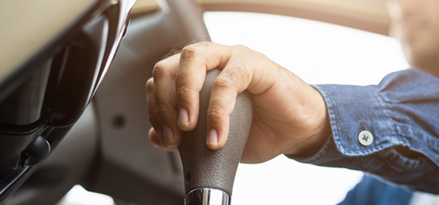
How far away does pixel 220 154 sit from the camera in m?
0.23

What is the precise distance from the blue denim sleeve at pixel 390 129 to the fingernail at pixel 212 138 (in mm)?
181

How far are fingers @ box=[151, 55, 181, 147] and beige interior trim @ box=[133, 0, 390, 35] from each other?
137mm

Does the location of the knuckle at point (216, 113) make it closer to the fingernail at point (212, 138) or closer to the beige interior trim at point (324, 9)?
the fingernail at point (212, 138)

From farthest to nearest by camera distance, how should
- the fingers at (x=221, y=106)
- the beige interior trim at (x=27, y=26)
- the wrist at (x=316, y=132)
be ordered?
the wrist at (x=316, y=132), the fingers at (x=221, y=106), the beige interior trim at (x=27, y=26)

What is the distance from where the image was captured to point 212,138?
0.22 m

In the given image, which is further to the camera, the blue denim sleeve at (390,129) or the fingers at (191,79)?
the blue denim sleeve at (390,129)

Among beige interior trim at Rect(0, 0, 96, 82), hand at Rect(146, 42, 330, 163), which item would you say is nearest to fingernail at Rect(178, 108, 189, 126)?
hand at Rect(146, 42, 330, 163)

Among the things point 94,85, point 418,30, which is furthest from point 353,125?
point 94,85

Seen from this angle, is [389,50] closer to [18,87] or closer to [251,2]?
[251,2]

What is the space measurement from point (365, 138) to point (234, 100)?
204 millimetres

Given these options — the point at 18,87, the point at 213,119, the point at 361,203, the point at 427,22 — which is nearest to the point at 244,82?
the point at 213,119

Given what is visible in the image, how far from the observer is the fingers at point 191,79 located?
22cm

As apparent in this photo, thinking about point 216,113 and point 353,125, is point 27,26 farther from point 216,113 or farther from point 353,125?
point 353,125

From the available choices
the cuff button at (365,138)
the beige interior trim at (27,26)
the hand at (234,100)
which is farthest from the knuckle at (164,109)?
the cuff button at (365,138)
